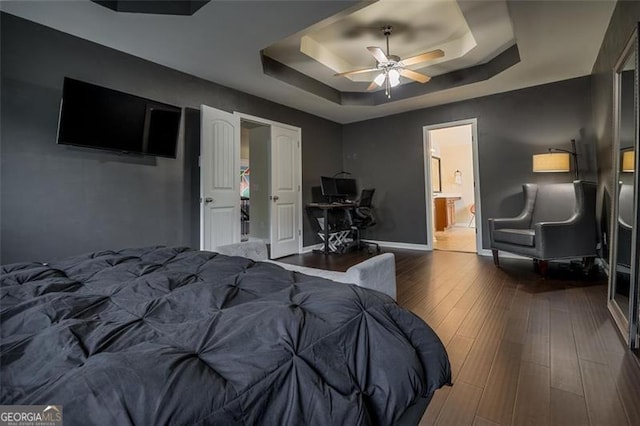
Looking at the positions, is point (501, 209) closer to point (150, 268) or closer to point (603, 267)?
point (603, 267)

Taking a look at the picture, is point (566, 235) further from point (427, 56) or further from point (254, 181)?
point (254, 181)

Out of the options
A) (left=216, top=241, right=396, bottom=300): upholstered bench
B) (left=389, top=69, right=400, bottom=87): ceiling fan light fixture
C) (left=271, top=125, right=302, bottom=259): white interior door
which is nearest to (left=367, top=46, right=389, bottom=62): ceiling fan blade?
(left=389, top=69, right=400, bottom=87): ceiling fan light fixture

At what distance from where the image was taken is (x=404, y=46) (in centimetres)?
371

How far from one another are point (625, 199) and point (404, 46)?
281 cm

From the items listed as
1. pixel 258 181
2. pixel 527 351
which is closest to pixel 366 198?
pixel 258 181

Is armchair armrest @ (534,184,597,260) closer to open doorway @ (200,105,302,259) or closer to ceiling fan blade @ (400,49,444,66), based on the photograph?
ceiling fan blade @ (400,49,444,66)

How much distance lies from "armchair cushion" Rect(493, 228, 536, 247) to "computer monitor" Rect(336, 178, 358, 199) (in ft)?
8.84

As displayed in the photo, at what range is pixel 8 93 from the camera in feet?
7.91

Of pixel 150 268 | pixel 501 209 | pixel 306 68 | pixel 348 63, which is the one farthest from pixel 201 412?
pixel 501 209

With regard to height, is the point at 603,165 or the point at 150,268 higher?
the point at 603,165

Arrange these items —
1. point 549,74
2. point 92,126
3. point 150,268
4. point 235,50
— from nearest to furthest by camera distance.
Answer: point 150,268
point 92,126
point 235,50
point 549,74

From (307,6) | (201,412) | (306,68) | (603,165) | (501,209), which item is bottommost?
(201,412)

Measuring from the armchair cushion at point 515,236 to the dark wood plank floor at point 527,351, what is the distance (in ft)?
1.34

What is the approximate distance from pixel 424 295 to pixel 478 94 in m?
3.50
